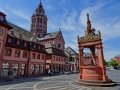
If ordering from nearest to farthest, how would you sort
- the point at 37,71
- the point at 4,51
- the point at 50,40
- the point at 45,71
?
the point at 4,51 → the point at 37,71 → the point at 45,71 → the point at 50,40

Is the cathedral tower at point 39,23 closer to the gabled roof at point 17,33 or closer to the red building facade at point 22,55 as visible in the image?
the red building facade at point 22,55

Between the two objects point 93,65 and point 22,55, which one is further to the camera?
point 22,55

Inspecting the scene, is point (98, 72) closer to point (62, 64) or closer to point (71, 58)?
point (62, 64)

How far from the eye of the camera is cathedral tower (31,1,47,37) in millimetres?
85250

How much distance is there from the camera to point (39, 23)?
3396 inches

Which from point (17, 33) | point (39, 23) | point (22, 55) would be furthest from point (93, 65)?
point (39, 23)

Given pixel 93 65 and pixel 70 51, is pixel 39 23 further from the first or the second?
pixel 93 65

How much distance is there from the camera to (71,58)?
7900 cm

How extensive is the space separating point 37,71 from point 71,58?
36.8 meters

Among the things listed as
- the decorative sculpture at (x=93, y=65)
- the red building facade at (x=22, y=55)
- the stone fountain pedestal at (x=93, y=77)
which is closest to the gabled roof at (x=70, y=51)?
the red building facade at (x=22, y=55)

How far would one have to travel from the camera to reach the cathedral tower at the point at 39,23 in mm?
85250

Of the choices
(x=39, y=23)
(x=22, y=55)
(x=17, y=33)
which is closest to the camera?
A: (x=22, y=55)

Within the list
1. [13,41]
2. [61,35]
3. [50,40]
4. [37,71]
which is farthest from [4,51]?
[61,35]

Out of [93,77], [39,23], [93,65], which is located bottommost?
[93,77]
